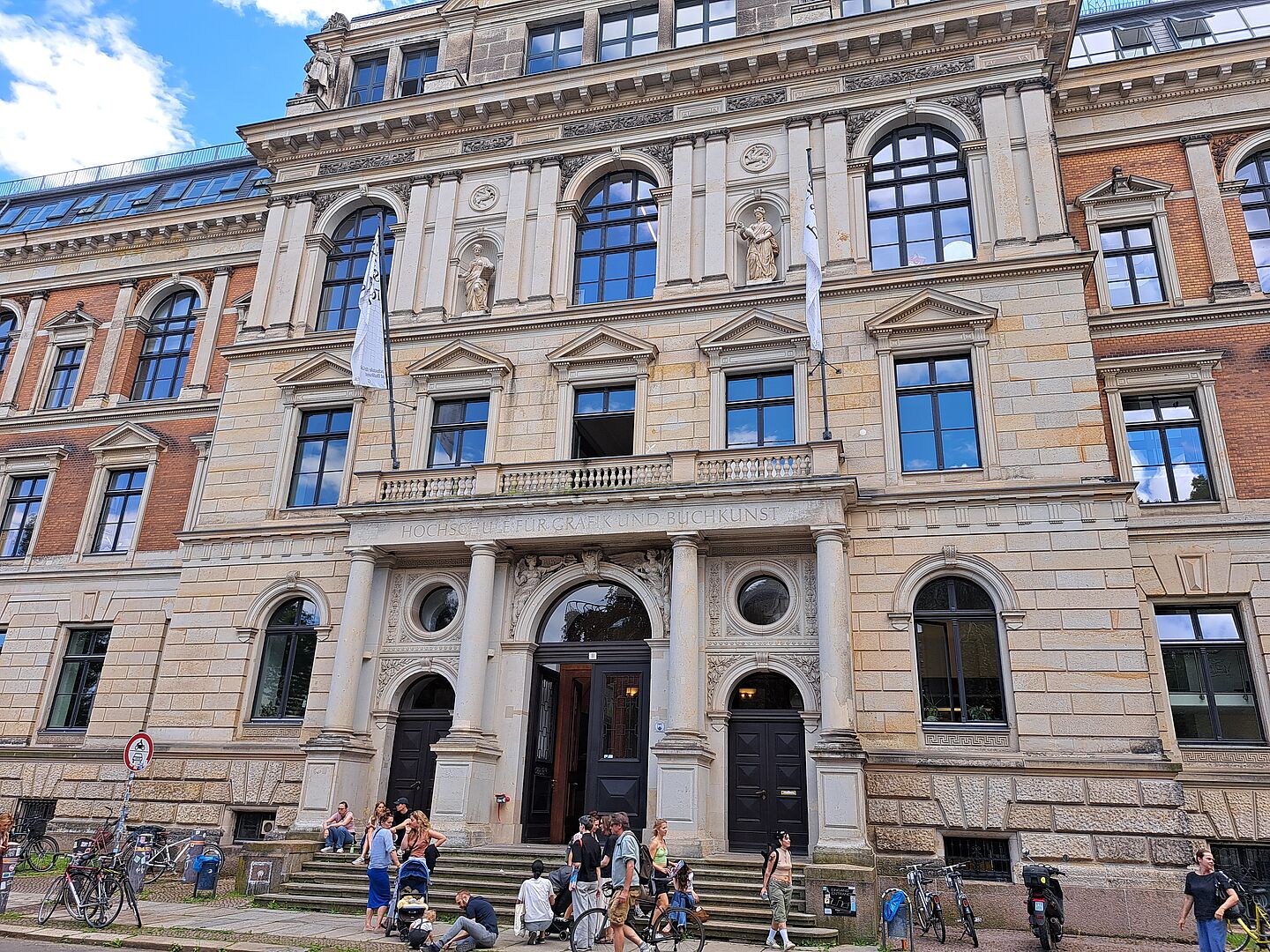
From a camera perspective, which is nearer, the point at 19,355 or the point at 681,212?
the point at 681,212

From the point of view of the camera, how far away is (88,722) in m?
26.8

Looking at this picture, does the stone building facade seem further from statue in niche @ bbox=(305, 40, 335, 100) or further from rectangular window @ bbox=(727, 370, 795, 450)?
statue in niche @ bbox=(305, 40, 335, 100)

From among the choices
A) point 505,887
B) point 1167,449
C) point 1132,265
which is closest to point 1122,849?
point 1167,449

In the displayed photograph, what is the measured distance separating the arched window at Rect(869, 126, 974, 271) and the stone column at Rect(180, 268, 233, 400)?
21189 mm

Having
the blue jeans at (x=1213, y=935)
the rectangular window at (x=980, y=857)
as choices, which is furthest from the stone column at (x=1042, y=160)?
the blue jeans at (x=1213, y=935)

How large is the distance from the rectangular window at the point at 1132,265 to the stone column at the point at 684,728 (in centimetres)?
1317

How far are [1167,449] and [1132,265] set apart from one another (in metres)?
5.16

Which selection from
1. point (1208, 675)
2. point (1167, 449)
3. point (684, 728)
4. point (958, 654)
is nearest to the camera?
point (684, 728)

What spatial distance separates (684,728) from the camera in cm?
1881

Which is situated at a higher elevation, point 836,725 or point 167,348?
point 167,348

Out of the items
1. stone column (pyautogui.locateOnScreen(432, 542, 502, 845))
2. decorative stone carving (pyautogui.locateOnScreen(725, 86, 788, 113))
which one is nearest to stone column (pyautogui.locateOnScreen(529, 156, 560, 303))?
decorative stone carving (pyautogui.locateOnScreen(725, 86, 788, 113))

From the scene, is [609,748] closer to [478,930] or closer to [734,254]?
[478,930]

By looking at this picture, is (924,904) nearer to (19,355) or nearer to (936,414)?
(936,414)

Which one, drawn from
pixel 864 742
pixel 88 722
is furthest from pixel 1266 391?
pixel 88 722
